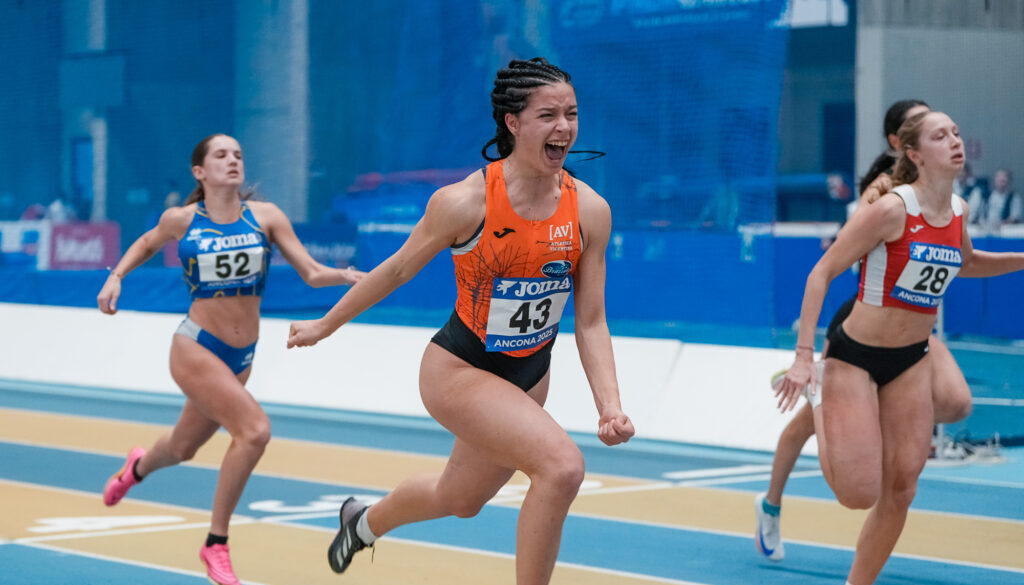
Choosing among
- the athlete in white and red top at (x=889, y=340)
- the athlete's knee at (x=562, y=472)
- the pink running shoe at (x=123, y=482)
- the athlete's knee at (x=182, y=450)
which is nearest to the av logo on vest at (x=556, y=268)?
the athlete's knee at (x=562, y=472)

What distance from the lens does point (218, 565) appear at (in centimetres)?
643

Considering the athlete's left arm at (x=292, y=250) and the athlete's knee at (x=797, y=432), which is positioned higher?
the athlete's left arm at (x=292, y=250)

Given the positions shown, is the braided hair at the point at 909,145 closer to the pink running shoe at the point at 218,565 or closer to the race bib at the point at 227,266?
the race bib at the point at 227,266

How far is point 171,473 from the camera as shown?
1023cm

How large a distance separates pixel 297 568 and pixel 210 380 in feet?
3.49

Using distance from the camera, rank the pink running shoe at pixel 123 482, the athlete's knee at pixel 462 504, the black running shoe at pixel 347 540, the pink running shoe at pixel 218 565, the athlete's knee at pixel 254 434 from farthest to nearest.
Result: 1. the pink running shoe at pixel 123 482
2. the athlete's knee at pixel 254 434
3. the pink running shoe at pixel 218 565
4. the black running shoe at pixel 347 540
5. the athlete's knee at pixel 462 504

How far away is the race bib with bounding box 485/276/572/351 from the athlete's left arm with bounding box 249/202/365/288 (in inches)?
88.4

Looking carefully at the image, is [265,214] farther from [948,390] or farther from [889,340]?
[948,390]

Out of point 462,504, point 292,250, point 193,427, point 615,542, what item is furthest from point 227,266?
point 615,542

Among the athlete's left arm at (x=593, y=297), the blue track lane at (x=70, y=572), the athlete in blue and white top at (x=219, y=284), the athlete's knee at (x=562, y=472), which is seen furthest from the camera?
the athlete in blue and white top at (x=219, y=284)

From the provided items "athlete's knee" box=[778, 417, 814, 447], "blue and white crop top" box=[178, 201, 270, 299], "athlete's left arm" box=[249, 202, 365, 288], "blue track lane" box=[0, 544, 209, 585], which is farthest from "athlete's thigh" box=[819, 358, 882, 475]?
"blue track lane" box=[0, 544, 209, 585]

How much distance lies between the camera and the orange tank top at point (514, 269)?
4.91 metres

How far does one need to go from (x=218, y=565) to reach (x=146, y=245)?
81.2 inches

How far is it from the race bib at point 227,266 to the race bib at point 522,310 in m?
2.53
